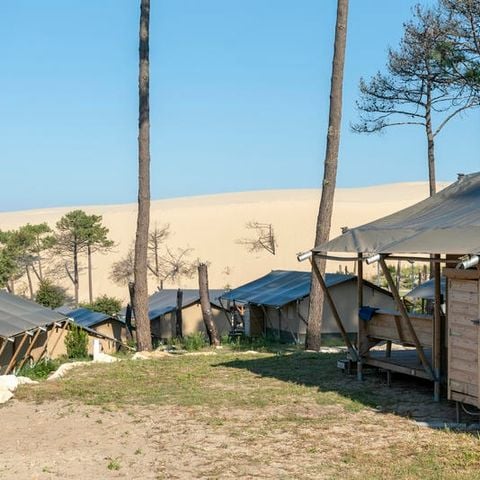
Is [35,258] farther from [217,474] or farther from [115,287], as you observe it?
[217,474]

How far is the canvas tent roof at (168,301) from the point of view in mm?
33531

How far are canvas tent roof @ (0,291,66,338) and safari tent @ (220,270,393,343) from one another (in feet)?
24.2

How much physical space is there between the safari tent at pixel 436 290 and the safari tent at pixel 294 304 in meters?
12.4

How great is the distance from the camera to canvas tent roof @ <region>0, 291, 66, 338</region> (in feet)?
63.4

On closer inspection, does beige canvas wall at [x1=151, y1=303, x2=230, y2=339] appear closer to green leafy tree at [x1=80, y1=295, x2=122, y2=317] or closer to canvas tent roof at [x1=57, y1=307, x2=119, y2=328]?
canvas tent roof at [x1=57, y1=307, x2=119, y2=328]

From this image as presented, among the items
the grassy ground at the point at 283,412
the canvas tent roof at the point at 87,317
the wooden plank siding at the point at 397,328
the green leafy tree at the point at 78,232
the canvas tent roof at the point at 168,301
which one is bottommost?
the canvas tent roof at the point at 87,317

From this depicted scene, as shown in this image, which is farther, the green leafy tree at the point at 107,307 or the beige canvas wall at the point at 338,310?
the green leafy tree at the point at 107,307

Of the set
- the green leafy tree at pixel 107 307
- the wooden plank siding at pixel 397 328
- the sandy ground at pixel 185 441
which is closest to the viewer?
the sandy ground at pixel 185 441

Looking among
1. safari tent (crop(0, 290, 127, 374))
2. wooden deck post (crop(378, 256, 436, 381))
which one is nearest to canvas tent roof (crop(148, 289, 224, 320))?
safari tent (crop(0, 290, 127, 374))

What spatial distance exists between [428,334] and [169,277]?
43.3 meters

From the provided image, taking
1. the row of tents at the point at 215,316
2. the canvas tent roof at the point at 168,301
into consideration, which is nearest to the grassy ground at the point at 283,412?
the row of tents at the point at 215,316

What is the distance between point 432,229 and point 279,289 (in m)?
17.6

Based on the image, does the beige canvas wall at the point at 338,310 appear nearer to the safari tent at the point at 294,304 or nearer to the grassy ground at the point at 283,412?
the safari tent at the point at 294,304

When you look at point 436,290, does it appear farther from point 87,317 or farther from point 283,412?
point 87,317
